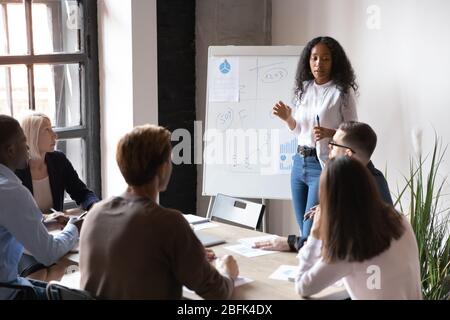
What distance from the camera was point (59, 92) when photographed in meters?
4.21

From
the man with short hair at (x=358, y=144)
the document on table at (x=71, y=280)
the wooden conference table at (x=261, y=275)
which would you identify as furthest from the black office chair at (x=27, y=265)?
the man with short hair at (x=358, y=144)

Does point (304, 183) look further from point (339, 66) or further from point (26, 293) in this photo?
point (26, 293)

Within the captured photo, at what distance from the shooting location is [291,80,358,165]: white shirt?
363 centimetres

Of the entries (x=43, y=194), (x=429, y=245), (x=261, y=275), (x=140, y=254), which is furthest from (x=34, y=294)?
(x=429, y=245)

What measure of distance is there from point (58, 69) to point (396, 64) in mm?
2054

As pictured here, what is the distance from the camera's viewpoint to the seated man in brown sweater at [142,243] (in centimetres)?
192

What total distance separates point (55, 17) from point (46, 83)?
407 mm

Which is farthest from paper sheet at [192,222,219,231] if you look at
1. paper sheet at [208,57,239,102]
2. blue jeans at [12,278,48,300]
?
paper sheet at [208,57,239,102]

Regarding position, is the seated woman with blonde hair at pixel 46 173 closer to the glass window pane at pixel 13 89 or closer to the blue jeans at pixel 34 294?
the glass window pane at pixel 13 89

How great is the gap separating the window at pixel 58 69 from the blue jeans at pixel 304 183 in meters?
1.33

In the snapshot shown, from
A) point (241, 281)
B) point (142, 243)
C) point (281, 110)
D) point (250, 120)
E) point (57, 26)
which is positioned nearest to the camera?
point (142, 243)

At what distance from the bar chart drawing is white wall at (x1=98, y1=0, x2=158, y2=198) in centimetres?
84
